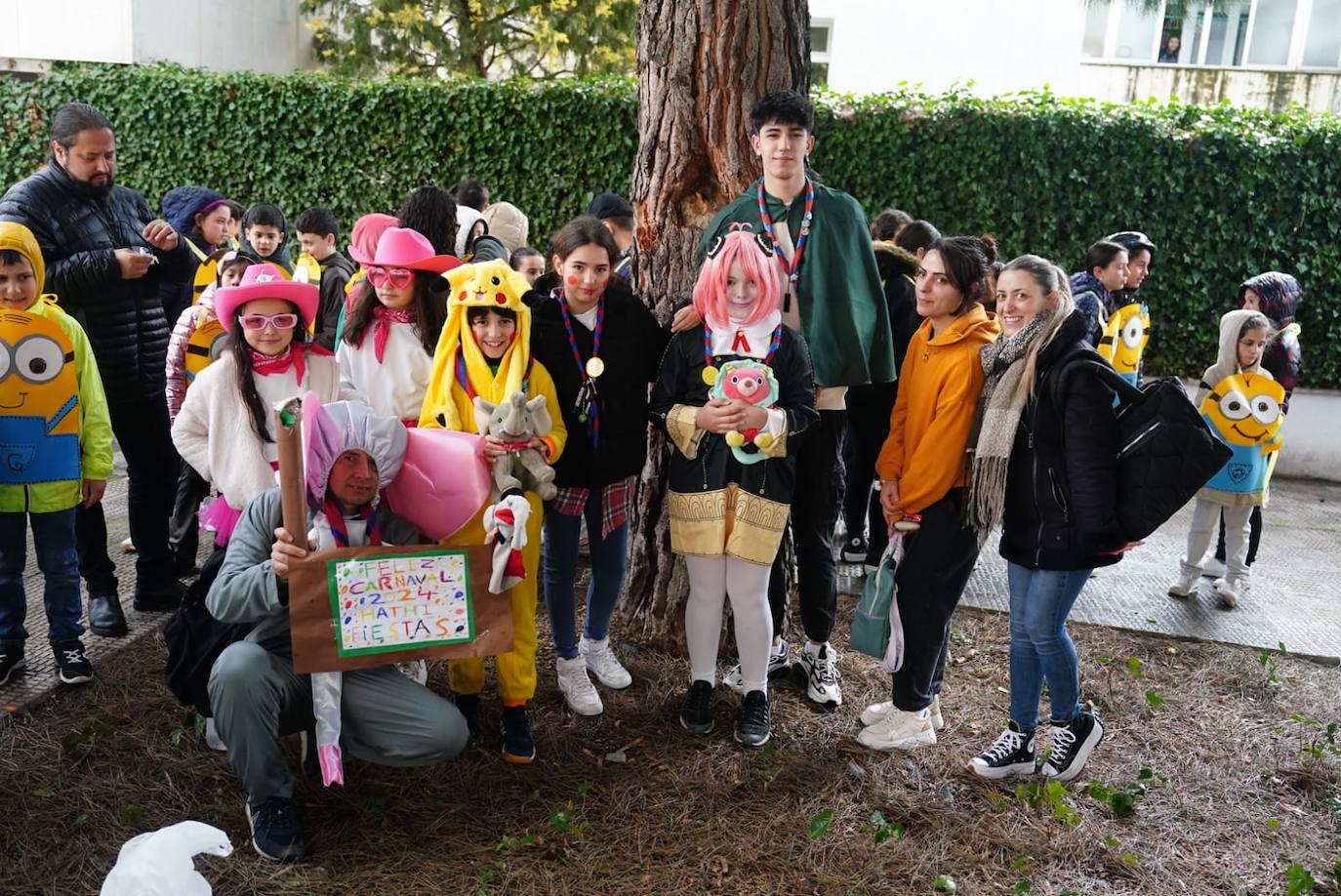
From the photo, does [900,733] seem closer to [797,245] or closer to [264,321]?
[797,245]

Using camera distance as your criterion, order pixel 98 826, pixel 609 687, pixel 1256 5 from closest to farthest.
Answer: pixel 98 826, pixel 609 687, pixel 1256 5

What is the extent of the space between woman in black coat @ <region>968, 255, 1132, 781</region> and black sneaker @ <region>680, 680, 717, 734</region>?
116 centimetres

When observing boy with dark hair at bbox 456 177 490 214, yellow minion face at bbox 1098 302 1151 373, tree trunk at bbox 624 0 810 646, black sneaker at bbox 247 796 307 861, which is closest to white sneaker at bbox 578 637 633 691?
tree trunk at bbox 624 0 810 646

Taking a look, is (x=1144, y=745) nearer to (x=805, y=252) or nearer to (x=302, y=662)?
(x=805, y=252)

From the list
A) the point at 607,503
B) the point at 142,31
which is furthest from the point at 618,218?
the point at 142,31

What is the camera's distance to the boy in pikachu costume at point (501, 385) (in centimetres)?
334

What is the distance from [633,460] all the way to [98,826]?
2.11m

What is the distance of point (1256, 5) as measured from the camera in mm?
12344

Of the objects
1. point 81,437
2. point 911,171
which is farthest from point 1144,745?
point 911,171

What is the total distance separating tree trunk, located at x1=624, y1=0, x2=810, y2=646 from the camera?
4180 millimetres

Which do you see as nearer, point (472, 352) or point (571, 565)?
point (472, 352)

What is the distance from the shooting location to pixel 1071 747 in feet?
11.8

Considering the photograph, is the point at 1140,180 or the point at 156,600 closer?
the point at 156,600

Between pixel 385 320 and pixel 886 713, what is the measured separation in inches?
97.2
